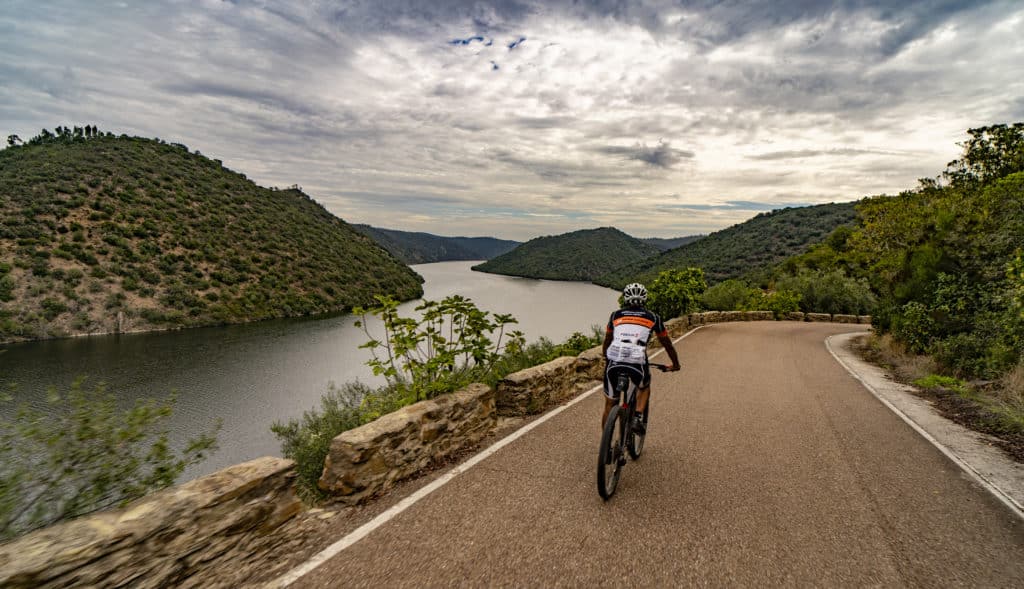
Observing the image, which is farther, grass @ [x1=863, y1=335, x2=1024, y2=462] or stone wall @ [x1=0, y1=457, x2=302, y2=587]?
grass @ [x1=863, y1=335, x2=1024, y2=462]

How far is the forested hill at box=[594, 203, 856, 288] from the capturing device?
68625 mm

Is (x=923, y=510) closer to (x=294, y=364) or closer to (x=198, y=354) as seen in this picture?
(x=294, y=364)

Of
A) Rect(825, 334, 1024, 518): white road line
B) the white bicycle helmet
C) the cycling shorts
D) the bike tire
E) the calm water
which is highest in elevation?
the white bicycle helmet

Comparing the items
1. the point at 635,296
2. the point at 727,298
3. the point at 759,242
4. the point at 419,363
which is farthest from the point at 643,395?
the point at 759,242

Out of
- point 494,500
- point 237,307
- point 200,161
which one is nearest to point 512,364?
point 494,500

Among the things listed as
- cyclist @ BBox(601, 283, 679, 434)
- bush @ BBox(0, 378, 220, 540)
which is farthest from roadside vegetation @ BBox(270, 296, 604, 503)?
cyclist @ BBox(601, 283, 679, 434)

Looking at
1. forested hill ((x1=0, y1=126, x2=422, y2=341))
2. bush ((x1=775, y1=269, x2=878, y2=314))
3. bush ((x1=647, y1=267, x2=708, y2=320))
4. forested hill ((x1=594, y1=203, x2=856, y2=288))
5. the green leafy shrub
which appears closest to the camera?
the green leafy shrub

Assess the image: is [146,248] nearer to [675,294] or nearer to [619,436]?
[675,294]

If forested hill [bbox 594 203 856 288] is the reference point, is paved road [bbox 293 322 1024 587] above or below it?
below

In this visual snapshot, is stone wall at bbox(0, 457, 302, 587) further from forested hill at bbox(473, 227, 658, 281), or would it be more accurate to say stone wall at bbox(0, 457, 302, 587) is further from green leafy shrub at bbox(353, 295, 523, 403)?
forested hill at bbox(473, 227, 658, 281)

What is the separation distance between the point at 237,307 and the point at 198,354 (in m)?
16.0

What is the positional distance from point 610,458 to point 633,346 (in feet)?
3.32

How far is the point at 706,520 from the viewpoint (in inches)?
136

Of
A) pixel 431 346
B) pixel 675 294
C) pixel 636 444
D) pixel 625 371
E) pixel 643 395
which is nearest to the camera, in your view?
pixel 625 371
